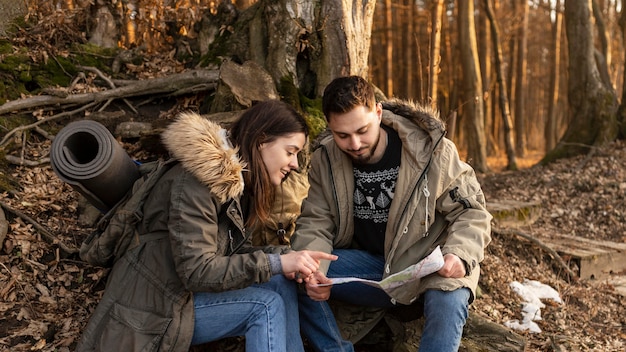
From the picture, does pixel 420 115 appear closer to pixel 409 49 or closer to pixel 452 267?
pixel 452 267

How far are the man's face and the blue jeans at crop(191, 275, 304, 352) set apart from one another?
0.99 meters

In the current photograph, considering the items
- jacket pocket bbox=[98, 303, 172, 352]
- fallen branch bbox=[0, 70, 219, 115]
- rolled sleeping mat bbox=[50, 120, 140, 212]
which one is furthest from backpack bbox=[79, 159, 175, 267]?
fallen branch bbox=[0, 70, 219, 115]

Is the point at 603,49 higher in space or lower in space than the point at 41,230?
higher

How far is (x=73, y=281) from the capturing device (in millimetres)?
4023

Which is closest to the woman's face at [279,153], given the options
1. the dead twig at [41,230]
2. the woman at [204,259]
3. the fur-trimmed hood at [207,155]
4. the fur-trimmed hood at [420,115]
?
the woman at [204,259]

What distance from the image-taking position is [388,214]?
3.61m

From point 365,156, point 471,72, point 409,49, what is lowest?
point 365,156

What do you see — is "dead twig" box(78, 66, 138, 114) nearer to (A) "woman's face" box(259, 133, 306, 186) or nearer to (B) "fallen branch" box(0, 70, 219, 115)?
(B) "fallen branch" box(0, 70, 219, 115)

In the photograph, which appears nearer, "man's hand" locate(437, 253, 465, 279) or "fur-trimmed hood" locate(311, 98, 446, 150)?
"man's hand" locate(437, 253, 465, 279)

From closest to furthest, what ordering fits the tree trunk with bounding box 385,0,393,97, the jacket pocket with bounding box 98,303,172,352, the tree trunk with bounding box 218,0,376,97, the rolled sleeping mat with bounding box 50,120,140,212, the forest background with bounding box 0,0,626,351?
1. the jacket pocket with bounding box 98,303,172,352
2. the rolled sleeping mat with bounding box 50,120,140,212
3. the forest background with bounding box 0,0,626,351
4. the tree trunk with bounding box 218,0,376,97
5. the tree trunk with bounding box 385,0,393,97

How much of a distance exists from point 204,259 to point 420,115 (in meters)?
1.62

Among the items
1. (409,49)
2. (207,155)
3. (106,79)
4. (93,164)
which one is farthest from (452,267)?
(409,49)

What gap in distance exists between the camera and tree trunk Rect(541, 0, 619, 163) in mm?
10305

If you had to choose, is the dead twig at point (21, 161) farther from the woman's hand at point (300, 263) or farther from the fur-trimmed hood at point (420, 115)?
the fur-trimmed hood at point (420, 115)
